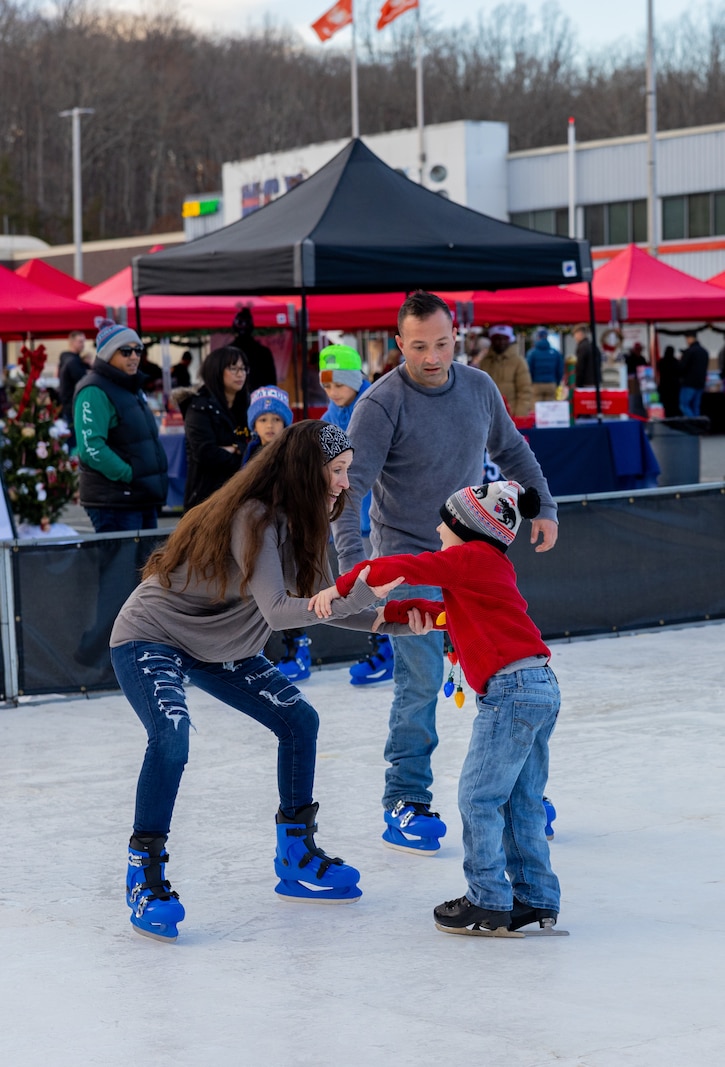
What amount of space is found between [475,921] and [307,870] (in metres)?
0.60

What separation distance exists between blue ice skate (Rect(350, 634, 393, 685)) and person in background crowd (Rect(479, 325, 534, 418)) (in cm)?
753

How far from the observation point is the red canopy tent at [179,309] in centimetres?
1817

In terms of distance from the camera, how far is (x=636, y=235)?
46281 mm

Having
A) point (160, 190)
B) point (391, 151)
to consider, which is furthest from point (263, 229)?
point (160, 190)

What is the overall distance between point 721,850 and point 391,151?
4735 cm

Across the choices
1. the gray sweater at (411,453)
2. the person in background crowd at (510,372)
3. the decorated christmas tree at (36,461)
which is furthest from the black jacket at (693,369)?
the gray sweater at (411,453)

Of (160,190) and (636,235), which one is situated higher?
(160,190)

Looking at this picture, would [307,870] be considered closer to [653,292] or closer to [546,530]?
[546,530]

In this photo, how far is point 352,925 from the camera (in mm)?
4352

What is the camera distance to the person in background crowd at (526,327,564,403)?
71.6ft

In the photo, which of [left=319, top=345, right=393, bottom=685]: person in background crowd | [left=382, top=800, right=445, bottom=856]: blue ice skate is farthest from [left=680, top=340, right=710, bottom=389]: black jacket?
[left=382, top=800, right=445, bottom=856]: blue ice skate

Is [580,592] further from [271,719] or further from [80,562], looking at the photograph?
[271,719]

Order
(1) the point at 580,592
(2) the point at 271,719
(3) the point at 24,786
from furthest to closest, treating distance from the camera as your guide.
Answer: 1. (1) the point at 580,592
2. (3) the point at 24,786
3. (2) the point at 271,719

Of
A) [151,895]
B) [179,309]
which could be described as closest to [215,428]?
[151,895]
